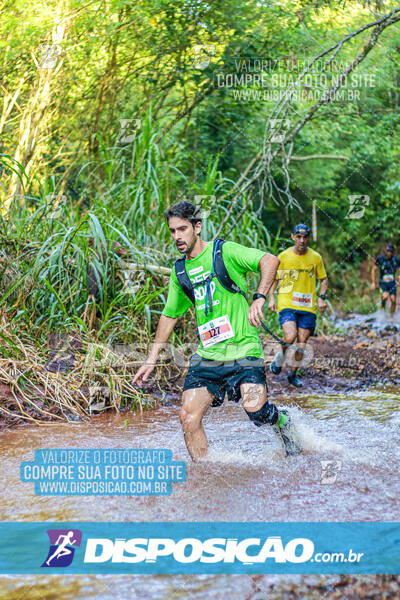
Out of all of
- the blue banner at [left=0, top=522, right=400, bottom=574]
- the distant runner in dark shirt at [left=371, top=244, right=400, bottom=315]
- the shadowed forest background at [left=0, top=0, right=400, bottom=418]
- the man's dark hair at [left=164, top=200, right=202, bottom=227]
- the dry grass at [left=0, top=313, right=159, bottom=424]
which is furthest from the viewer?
the distant runner in dark shirt at [left=371, top=244, right=400, bottom=315]

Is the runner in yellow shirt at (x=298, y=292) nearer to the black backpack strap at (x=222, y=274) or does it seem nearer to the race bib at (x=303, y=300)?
the race bib at (x=303, y=300)

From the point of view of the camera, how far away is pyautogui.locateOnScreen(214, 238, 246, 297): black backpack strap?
424cm

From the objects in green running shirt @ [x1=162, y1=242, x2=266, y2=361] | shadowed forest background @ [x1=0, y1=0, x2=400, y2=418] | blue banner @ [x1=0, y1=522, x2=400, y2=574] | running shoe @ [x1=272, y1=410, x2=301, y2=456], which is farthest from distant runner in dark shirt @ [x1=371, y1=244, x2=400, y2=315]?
blue banner @ [x1=0, y1=522, x2=400, y2=574]

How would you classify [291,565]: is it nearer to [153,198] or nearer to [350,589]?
[350,589]

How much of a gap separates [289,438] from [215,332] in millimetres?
980

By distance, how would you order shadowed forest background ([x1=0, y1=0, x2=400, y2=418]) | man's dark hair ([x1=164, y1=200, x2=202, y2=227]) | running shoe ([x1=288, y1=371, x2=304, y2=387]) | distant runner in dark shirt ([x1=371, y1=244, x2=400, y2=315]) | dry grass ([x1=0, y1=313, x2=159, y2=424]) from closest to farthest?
1. man's dark hair ([x1=164, y1=200, x2=202, y2=227])
2. dry grass ([x1=0, y1=313, x2=159, y2=424])
3. shadowed forest background ([x1=0, y1=0, x2=400, y2=418])
4. running shoe ([x1=288, y1=371, x2=304, y2=387])
5. distant runner in dark shirt ([x1=371, y1=244, x2=400, y2=315])

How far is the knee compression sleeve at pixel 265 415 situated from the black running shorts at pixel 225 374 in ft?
0.52

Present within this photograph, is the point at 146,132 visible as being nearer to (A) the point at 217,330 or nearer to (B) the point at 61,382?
(B) the point at 61,382

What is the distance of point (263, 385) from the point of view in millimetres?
4273

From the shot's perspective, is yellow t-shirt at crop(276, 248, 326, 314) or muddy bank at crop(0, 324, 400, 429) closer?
→ muddy bank at crop(0, 324, 400, 429)

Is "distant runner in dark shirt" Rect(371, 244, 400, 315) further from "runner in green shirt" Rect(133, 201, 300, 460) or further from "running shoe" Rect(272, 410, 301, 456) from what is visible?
"runner in green shirt" Rect(133, 201, 300, 460)

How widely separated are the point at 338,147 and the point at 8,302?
1198 centimetres

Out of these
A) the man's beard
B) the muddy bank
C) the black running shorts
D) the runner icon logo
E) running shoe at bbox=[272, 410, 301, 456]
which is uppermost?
the man's beard

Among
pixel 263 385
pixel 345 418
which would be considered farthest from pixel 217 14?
pixel 263 385
